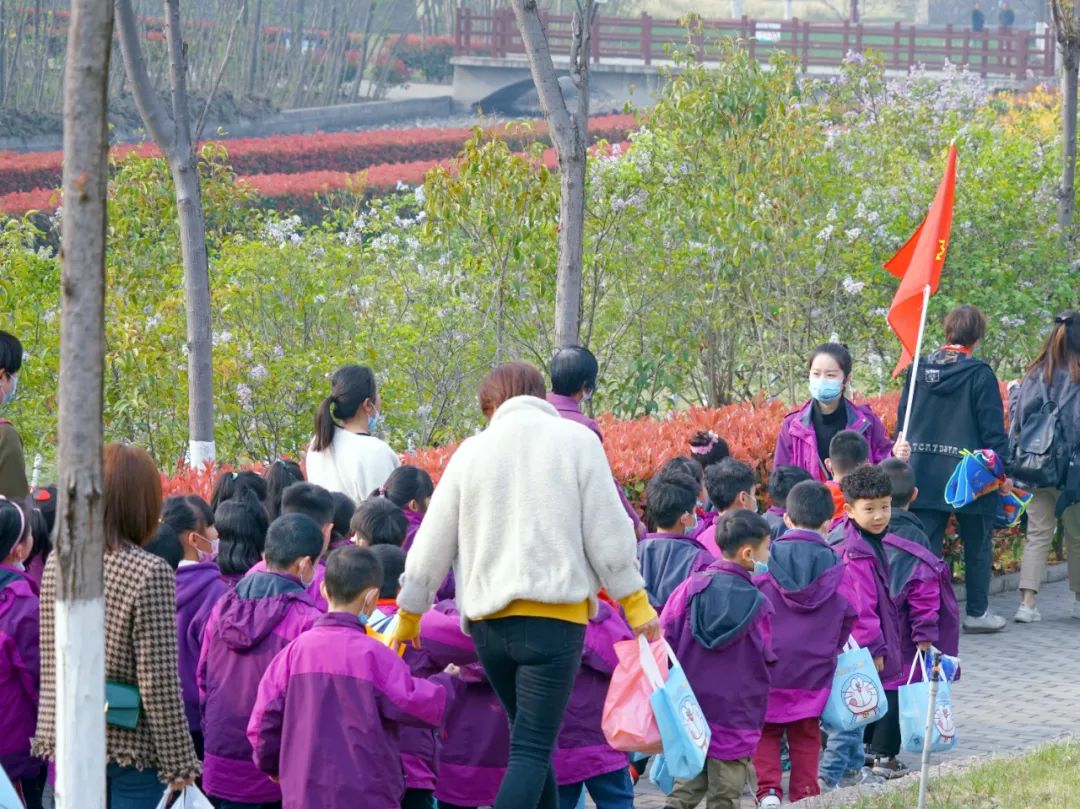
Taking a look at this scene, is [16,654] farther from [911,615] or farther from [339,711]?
[911,615]

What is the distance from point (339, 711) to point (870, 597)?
2.37 m

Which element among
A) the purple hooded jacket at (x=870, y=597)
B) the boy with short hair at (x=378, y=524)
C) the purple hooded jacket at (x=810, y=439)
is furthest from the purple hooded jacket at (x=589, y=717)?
the purple hooded jacket at (x=810, y=439)

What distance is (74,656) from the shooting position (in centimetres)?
373

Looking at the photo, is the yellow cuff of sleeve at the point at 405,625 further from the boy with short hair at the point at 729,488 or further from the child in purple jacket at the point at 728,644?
the boy with short hair at the point at 729,488

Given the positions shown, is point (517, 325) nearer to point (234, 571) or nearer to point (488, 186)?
point (488, 186)

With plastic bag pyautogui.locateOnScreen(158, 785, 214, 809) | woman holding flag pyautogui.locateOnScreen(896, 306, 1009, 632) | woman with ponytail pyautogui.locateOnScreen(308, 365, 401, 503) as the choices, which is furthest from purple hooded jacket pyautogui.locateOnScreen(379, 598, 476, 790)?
woman holding flag pyautogui.locateOnScreen(896, 306, 1009, 632)

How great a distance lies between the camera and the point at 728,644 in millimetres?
5441

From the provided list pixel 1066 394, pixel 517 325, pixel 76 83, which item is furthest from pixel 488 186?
pixel 76 83

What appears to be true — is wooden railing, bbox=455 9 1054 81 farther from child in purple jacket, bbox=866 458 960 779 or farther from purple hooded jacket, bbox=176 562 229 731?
purple hooded jacket, bbox=176 562 229 731

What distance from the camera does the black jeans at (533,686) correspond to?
468 cm

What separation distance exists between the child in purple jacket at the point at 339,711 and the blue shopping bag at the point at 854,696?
173 cm

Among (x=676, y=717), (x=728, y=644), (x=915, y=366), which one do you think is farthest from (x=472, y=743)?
(x=915, y=366)

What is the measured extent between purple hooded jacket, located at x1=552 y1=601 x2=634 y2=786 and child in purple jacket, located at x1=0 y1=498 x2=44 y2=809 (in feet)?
5.28

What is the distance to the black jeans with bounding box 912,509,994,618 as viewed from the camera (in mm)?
8260
